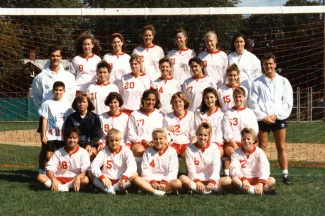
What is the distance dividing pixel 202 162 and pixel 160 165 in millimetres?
512

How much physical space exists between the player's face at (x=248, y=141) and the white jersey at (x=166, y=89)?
1450mm

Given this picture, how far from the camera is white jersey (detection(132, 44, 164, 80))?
838cm

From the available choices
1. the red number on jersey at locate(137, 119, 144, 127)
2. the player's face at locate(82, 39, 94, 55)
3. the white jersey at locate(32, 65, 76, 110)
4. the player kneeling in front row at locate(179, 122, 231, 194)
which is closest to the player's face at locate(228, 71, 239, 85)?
the player kneeling in front row at locate(179, 122, 231, 194)

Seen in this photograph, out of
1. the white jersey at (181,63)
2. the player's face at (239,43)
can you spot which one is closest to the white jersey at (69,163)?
the white jersey at (181,63)

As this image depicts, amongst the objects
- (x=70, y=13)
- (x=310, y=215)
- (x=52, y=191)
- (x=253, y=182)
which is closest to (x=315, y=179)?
(x=253, y=182)

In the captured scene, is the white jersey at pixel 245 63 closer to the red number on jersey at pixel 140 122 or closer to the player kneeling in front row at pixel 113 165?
the red number on jersey at pixel 140 122

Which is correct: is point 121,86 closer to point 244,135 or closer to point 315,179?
point 244,135

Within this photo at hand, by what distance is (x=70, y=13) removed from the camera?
985 cm

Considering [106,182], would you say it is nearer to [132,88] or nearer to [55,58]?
[132,88]

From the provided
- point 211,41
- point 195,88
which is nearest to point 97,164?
point 195,88

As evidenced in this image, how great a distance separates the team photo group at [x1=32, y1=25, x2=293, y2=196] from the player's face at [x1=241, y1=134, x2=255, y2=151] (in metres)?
0.01

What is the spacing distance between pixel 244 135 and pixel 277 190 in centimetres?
86

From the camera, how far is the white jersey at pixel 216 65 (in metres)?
8.17

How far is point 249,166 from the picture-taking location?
6895 millimetres
